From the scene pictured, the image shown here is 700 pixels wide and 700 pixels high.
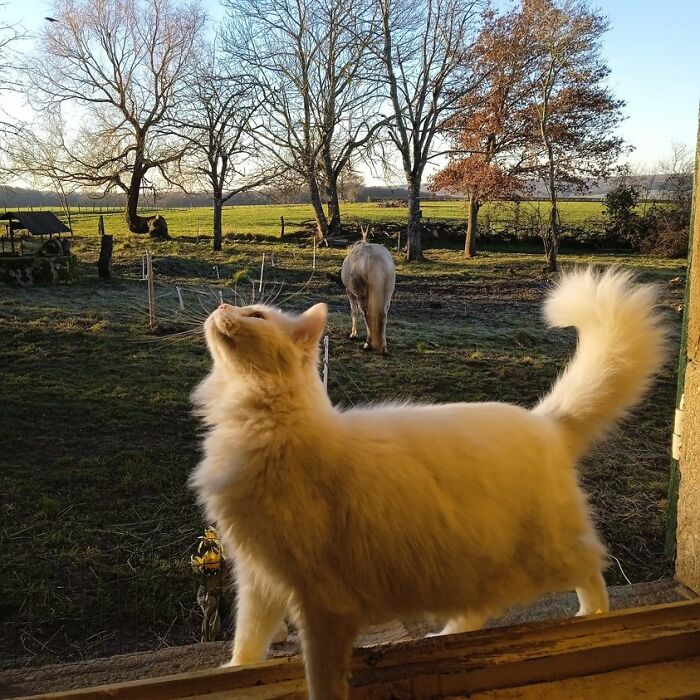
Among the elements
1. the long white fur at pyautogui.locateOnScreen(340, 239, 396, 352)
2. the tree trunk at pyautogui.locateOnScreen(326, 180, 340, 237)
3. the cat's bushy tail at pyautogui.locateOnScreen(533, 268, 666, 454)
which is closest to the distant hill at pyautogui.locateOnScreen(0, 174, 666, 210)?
the tree trunk at pyautogui.locateOnScreen(326, 180, 340, 237)

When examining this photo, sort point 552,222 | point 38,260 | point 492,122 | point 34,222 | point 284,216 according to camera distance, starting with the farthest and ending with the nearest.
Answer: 1. point 284,216
2. point 492,122
3. point 552,222
4. point 34,222
5. point 38,260

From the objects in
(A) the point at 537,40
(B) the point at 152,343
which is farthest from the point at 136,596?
(A) the point at 537,40

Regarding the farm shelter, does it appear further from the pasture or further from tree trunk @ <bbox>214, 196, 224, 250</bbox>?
tree trunk @ <bbox>214, 196, 224, 250</bbox>

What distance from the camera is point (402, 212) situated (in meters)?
17.7

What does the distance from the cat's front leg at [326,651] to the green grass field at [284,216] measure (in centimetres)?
1388

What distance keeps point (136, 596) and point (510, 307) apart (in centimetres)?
687

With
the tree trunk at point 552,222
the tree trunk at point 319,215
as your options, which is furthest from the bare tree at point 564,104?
the tree trunk at point 319,215

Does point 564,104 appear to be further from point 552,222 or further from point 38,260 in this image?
point 38,260

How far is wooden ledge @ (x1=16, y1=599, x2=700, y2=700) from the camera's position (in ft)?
3.68

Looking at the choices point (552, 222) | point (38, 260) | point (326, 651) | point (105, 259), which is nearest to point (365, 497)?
point (326, 651)

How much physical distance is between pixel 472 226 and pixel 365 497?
13.6 m

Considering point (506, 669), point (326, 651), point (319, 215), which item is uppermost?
point (319, 215)

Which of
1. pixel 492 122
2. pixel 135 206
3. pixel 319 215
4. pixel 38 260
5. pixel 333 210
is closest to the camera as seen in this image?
pixel 38 260

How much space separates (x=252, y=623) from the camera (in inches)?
49.0
